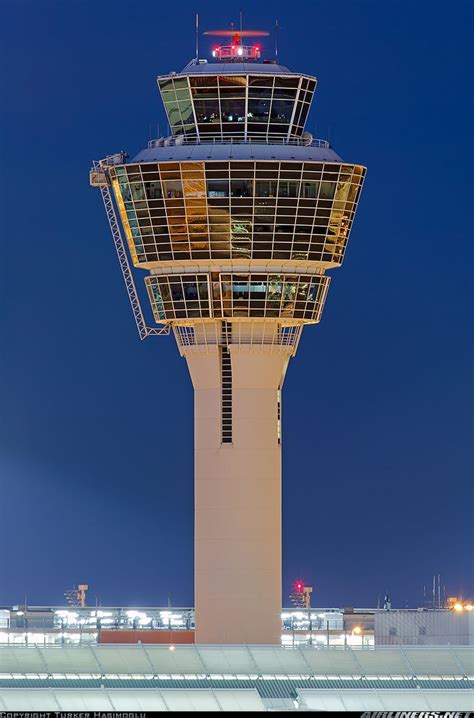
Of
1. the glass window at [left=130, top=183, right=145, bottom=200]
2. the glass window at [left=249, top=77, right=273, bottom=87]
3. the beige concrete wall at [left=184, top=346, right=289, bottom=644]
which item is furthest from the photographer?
the glass window at [left=249, top=77, right=273, bottom=87]

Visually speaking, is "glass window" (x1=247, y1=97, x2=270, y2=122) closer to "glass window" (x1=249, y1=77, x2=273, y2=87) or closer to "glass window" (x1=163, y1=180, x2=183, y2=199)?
"glass window" (x1=249, y1=77, x2=273, y2=87)

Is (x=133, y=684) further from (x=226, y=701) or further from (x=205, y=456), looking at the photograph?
(x=205, y=456)

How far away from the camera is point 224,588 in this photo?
576 ft

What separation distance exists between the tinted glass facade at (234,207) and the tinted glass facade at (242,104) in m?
4.40

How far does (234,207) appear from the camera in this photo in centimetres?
17312

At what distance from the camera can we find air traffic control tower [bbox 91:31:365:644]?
174m

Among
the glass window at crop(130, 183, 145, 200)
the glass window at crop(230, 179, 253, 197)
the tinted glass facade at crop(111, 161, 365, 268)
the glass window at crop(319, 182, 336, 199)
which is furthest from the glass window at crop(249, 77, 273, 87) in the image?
the glass window at crop(130, 183, 145, 200)

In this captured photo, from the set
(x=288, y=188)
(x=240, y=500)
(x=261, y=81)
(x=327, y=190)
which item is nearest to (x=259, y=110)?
(x=261, y=81)

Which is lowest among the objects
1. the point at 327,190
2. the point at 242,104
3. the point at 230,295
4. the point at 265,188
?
the point at 230,295

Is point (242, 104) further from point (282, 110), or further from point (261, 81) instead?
point (282, 110)

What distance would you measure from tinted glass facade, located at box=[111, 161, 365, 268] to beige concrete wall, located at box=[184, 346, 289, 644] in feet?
22.4

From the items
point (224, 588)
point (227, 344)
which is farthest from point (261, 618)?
point (227, 344)

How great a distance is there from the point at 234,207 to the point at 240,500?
18.2m

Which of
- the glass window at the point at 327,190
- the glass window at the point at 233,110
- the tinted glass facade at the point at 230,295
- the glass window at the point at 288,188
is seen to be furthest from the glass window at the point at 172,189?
the glass window at the point at 327,190
